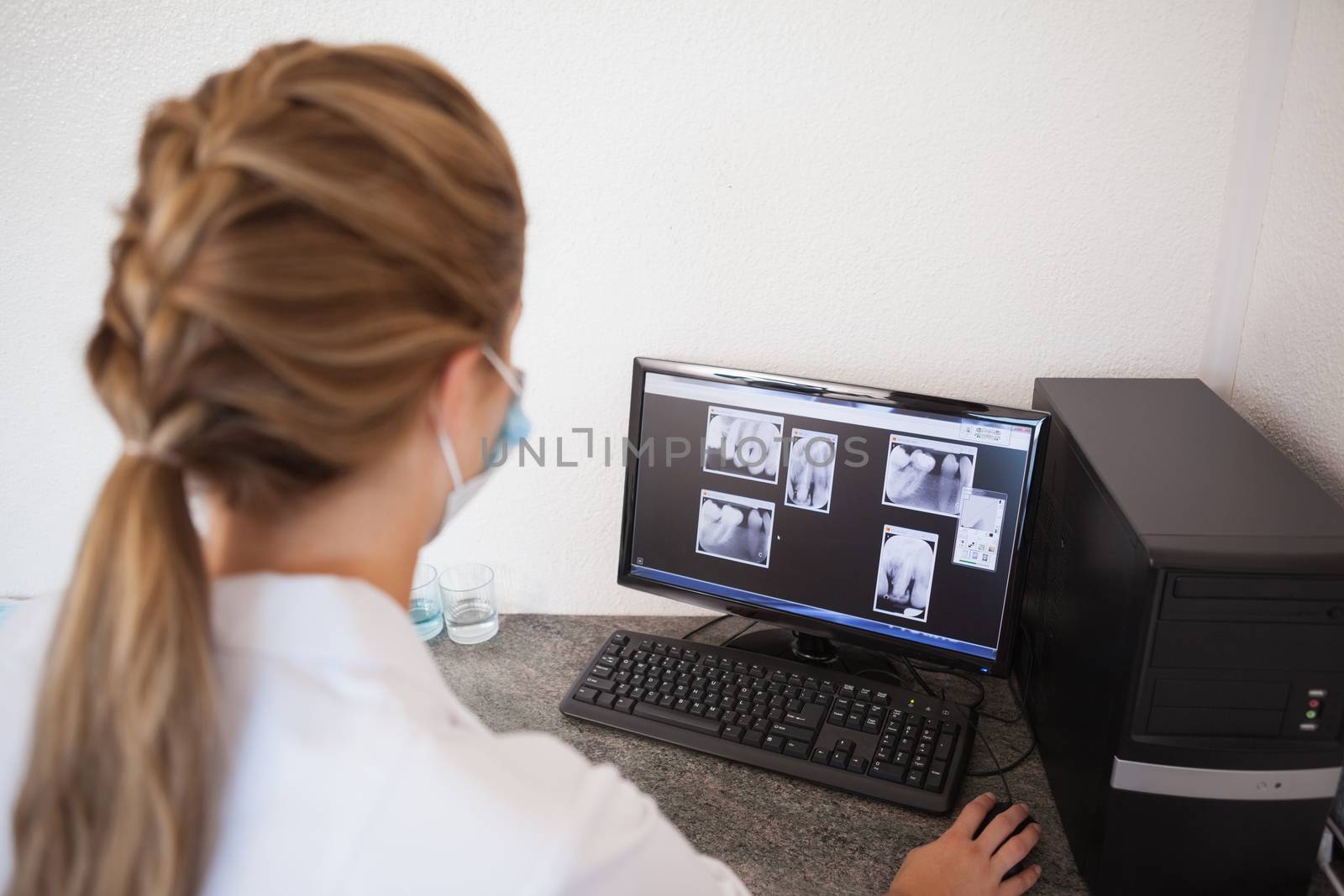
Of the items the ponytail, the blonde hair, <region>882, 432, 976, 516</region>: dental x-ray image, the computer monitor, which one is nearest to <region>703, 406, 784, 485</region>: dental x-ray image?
the computer monitor

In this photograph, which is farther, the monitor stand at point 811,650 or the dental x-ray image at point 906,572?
the monitor stand at point 811,650

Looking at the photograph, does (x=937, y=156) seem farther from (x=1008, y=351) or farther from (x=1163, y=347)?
(x=1163, y=347)

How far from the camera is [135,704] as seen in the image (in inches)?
19.7

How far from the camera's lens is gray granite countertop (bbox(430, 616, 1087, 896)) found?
875 millimetres

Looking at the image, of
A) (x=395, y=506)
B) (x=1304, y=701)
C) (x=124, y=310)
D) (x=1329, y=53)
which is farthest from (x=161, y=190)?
(x=1329, y=53)

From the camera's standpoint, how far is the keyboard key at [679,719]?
3.38ft

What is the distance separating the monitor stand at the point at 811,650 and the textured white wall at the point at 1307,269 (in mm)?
531

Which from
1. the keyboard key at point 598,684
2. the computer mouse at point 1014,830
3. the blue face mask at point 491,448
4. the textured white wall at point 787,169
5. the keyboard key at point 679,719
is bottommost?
the computer mouse at point 1014,830

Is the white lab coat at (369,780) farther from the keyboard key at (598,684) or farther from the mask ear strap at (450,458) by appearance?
the keyboard key at (598,684)

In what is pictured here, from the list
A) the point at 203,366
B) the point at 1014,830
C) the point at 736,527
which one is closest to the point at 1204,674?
the point at 1014,830

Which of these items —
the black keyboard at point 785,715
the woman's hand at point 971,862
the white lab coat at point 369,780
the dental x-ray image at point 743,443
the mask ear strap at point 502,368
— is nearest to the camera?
the white lab coat at point 369,780

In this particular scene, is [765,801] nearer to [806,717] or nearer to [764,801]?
[764,801]

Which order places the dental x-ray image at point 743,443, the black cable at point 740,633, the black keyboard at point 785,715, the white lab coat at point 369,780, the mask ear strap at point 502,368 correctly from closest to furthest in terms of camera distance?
the white lab coat at point 369,780 < the mask ear strap at point 502,368 < the black keyboard at point 785,715 < the dental x-ray image at point 743,443 < the black cable at point 740,633

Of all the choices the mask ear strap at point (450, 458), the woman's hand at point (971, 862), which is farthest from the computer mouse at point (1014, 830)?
the mask ear strap at point (450, 458)
